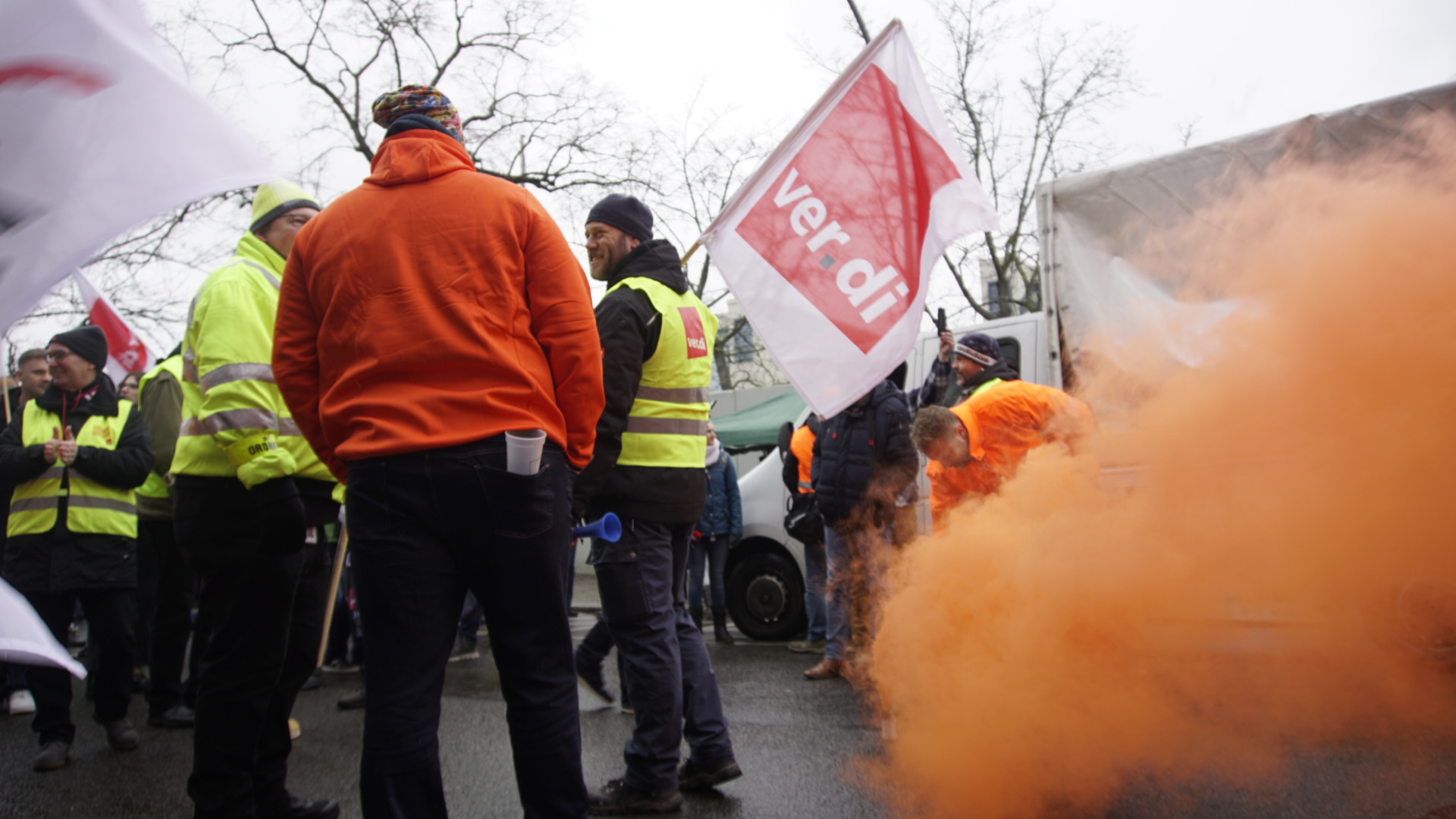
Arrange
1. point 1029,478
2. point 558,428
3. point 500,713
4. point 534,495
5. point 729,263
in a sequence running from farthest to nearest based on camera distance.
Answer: point 500,713 < point 729,263 < point 1029,478 < point 558,428 < point 534,495

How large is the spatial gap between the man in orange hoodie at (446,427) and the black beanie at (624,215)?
120cm

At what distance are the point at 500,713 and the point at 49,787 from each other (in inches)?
74.1

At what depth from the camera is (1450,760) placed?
322 centimetres

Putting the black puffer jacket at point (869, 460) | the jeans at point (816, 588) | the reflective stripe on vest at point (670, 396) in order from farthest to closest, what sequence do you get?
the jeans at point (816, 588) < the black puffer jacket at point (869, 460) < the reflective stripe on vest at point (670, 396)

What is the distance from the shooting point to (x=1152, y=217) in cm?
524

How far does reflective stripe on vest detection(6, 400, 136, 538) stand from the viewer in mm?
4512

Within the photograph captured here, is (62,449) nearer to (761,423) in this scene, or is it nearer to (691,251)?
(691,251)

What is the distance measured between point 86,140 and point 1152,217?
4.95m

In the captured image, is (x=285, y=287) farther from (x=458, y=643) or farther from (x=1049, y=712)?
(x=458, y=643)

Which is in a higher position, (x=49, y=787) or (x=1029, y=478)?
(x=1029, y=478)

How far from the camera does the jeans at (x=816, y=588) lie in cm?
697

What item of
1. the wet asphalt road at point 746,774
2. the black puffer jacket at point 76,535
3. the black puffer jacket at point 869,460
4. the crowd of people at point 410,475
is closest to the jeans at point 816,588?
the black puffer jacket at point 869,460

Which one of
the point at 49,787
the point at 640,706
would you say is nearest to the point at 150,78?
the point at 640,706

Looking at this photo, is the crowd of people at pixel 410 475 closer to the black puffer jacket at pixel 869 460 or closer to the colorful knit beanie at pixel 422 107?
the colorful knit beanie at pixel 422 107
